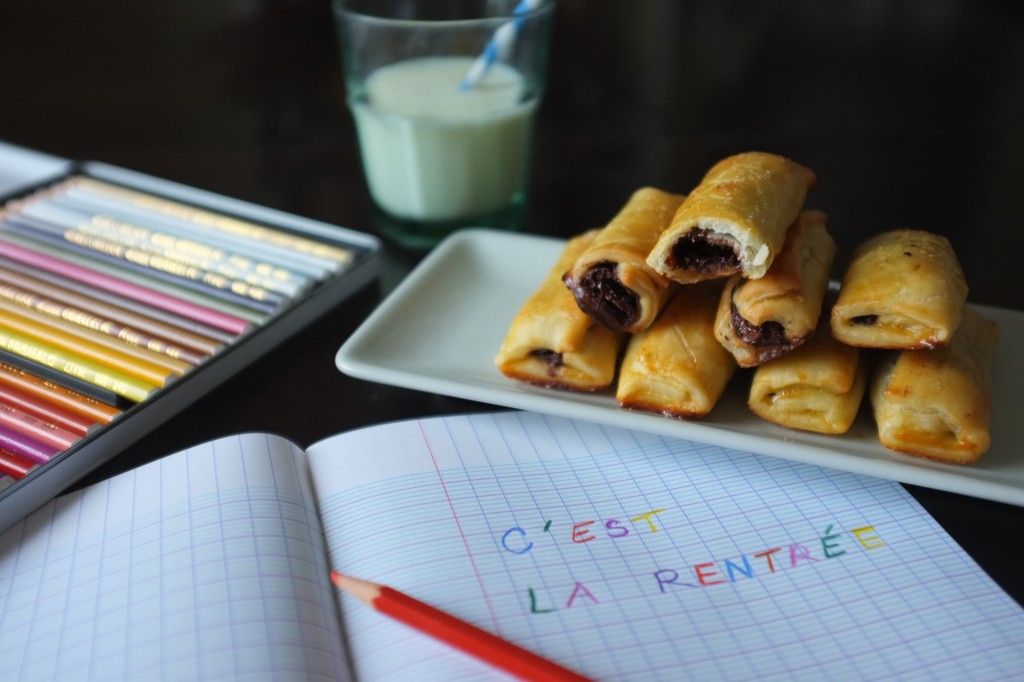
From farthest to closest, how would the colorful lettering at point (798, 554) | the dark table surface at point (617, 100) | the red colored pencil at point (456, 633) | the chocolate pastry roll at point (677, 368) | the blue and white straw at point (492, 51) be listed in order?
the dark table surface at point (617, 100), the blue and white straw at point (492, 51), the chocolate pastry roll at point (677, 368), the colorful lettering at point (798, 554), the red colored pencil at point (456, 633)

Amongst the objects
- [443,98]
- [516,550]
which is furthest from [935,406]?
[443,98]

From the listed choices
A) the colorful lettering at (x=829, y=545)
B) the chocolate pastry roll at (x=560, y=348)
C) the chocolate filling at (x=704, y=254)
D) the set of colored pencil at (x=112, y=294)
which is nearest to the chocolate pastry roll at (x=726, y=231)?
the chocolate filling at (x=704, y=254)

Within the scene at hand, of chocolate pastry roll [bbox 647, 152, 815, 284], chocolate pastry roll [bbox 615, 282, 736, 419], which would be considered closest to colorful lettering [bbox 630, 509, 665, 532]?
chocolate pastry roll [bbox 615, 282, 736, 419]

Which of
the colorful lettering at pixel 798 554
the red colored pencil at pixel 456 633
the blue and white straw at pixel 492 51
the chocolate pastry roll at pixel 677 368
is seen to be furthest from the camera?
the blue and white straw at pixel 492 51

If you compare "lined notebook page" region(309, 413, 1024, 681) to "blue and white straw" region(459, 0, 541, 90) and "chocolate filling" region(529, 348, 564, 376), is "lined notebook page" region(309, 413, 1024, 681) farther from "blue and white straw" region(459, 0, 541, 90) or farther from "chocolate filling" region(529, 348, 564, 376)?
"blue and white straw" region(459, 0, 541, 90)

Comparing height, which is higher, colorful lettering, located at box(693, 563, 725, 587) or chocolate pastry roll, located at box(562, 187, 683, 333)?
chocolate pastry roll, located at box(562, 187, 683, 333)

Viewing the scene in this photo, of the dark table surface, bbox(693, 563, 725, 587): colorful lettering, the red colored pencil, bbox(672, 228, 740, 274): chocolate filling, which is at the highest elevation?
bbox(672, 228, 740, 274): chocolate filling

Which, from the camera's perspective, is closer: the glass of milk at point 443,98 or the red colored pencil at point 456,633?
the red colored pencil at point 456,633

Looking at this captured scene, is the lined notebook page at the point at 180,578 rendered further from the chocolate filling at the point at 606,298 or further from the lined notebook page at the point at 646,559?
the chocolate filling at the point at 606,298
